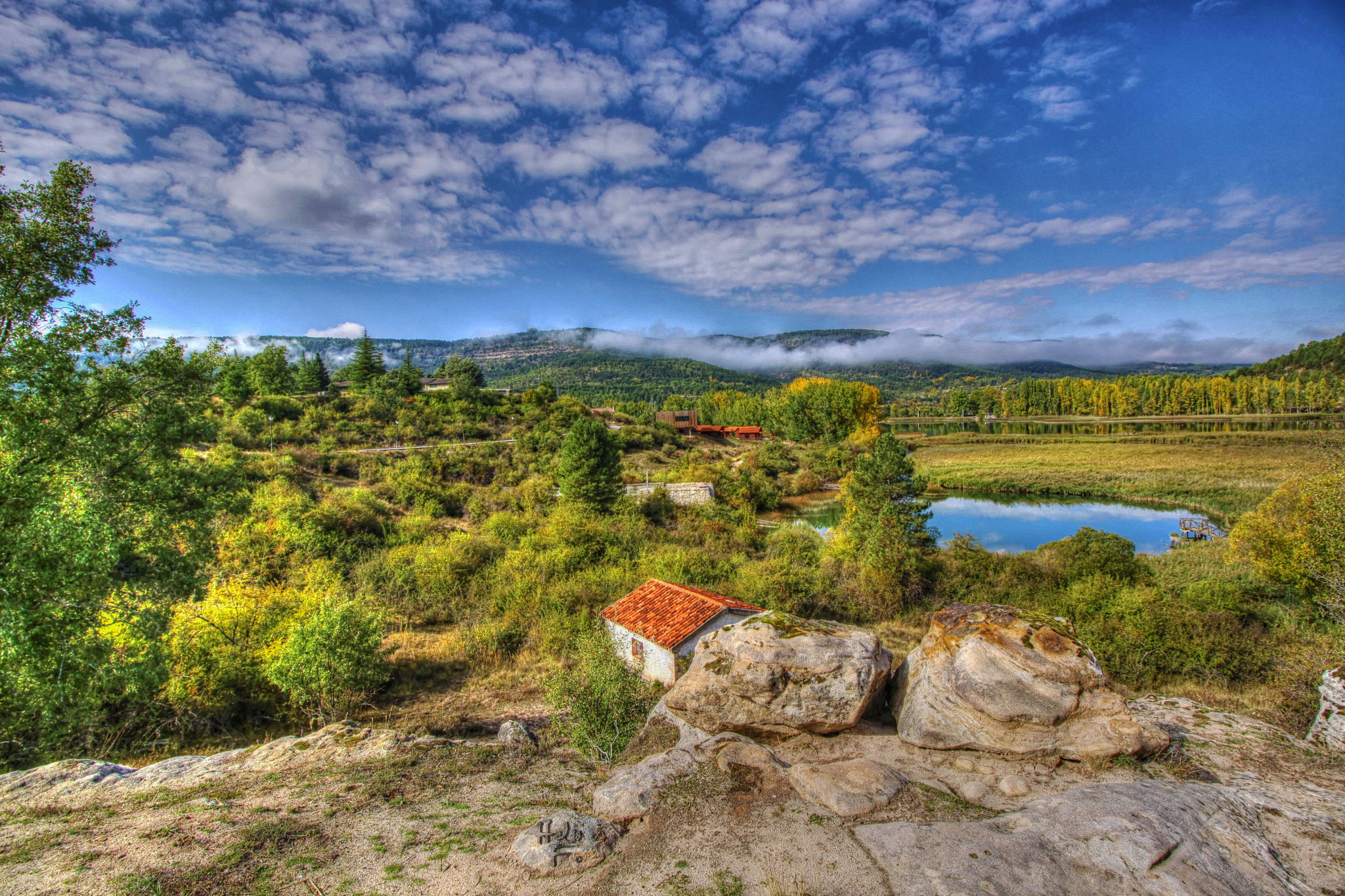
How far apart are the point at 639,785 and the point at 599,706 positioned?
3.38 metres

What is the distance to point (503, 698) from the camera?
15578 mm

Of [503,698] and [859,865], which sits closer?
[859,865]

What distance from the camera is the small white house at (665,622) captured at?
15.6m

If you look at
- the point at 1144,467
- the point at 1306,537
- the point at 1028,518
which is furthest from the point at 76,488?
the point at 1144,467

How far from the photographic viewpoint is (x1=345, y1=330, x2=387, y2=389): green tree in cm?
6931

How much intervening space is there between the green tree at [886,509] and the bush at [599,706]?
57.0 feet

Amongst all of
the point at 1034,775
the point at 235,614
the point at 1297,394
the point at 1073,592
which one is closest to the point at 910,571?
the point at 1073,592

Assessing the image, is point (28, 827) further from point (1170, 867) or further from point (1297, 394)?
point (1297, 394)

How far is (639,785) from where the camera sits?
7.62 metres

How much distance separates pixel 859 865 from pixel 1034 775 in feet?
12.8

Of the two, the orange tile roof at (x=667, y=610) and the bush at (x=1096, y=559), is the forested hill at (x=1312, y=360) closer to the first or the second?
the bush at (x=1096, y=559)

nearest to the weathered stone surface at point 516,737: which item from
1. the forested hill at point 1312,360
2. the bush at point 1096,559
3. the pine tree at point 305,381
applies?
the bush at point 1096,559

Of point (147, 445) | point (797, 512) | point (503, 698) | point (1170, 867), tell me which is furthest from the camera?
point (797, 512)

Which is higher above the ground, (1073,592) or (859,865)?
(859,865)
